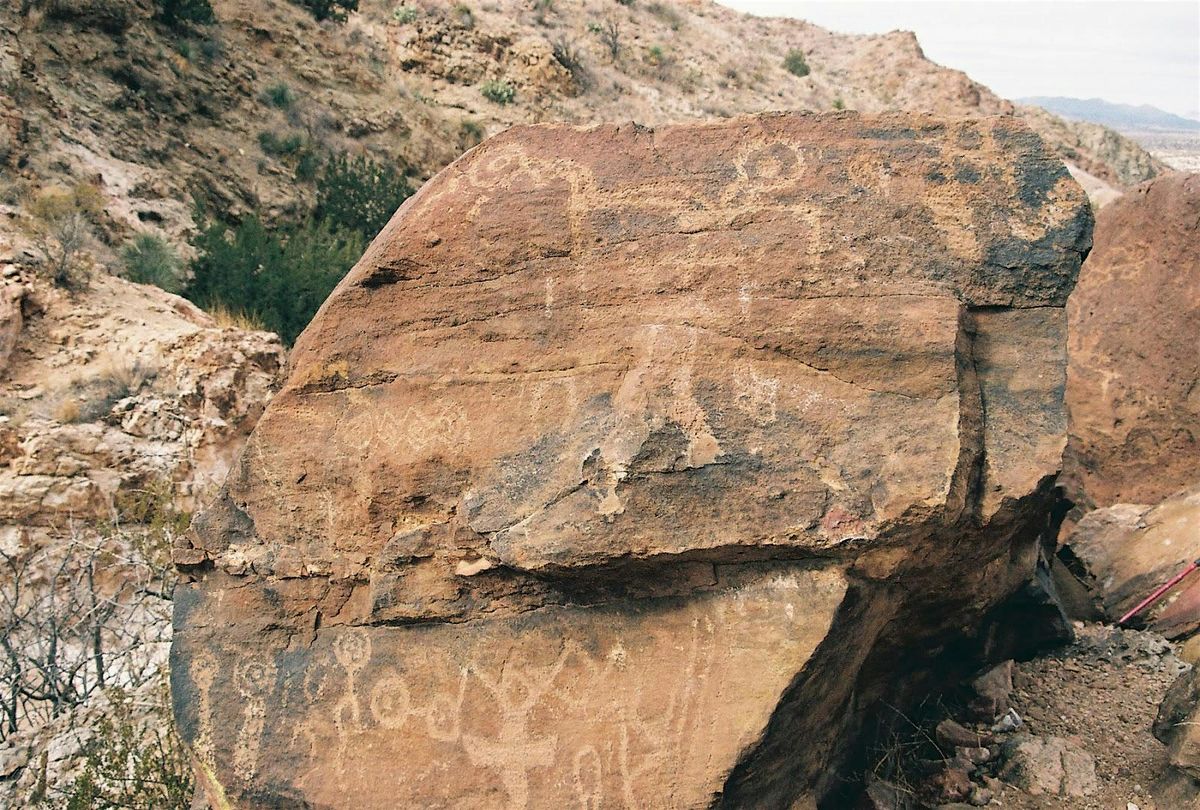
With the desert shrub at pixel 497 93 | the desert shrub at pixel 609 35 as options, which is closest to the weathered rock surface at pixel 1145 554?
the desert shrub at pixel 497 93

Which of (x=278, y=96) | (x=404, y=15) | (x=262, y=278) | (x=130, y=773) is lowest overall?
(x=130, y=773)

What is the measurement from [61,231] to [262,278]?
1.61 m

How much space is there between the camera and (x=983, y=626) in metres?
3.15

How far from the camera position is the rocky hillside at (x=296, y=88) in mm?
7723

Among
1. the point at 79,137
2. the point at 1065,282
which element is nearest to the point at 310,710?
the point at 1065,282

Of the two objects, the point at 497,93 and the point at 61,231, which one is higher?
the point at 497,93

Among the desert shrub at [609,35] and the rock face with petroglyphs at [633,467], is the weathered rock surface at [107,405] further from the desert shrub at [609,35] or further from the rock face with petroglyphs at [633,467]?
the desert shrub at [609,35]

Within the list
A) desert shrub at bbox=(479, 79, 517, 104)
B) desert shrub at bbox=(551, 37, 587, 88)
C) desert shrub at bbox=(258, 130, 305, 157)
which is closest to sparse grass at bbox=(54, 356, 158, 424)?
desert shrub at bbox=(258, 130, 305, 157)

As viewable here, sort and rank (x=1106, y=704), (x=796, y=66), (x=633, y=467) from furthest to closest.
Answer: (x=796, y=66)
(x=1106, y=704)
(x=633, y=467)

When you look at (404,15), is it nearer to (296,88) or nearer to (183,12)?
(296,88)

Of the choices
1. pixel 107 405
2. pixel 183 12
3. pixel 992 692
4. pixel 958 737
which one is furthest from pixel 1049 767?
pixel 183 12

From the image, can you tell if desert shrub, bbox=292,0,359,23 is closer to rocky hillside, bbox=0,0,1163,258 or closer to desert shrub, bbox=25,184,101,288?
rocky hillside, bbox=0,0,1163,258

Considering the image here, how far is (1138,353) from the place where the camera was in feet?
15.5

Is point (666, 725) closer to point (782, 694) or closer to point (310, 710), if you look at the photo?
point (782, 694)
